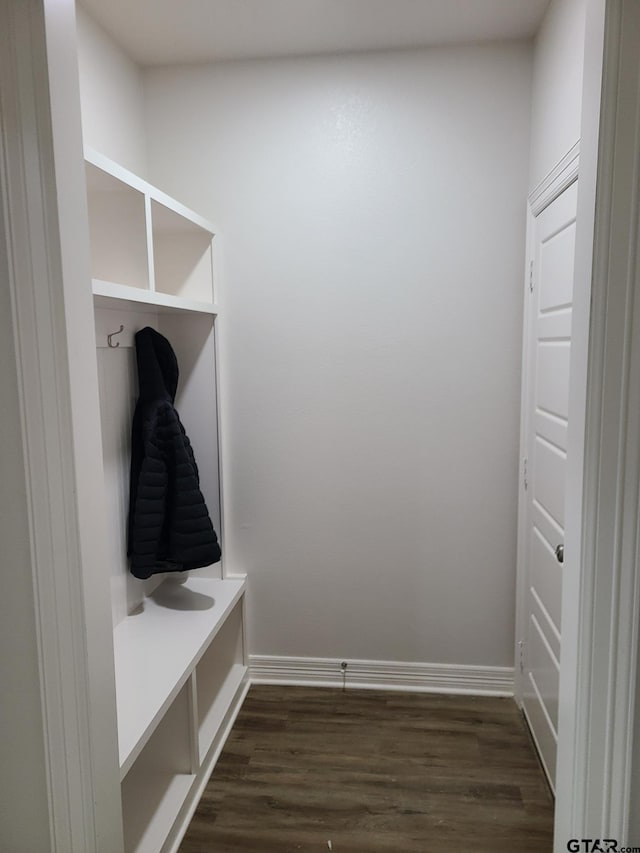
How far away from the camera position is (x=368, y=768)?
2232 mm

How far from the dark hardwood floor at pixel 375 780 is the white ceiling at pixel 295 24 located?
2.77 metres

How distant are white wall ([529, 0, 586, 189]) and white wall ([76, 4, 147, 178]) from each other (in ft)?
5.30

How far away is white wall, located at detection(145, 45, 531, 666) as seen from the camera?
2.46m

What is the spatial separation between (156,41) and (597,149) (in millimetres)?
1995

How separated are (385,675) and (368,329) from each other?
5.25 ft

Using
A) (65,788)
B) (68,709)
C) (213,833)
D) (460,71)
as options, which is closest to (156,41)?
(460,71)

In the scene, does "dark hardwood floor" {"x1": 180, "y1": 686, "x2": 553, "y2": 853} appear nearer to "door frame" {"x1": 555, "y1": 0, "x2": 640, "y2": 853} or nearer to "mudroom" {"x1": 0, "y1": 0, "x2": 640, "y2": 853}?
"mudroom" {"x1": 0, "y1": 0, "x2": 640, "y2": 853}

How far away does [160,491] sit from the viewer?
7.47 ft

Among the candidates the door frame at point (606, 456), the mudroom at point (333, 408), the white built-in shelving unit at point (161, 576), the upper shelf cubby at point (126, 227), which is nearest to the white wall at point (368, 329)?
the mudroom at point (333, 408)

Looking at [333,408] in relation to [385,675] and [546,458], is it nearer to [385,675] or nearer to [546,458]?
[546,458]

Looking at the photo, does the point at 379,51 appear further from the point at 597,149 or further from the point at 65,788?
the point at 65,788

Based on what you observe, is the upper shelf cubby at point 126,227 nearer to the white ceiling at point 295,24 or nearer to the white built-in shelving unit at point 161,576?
the white built-in shelving unit at point 161,576

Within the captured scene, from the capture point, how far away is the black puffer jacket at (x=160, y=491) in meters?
2.26

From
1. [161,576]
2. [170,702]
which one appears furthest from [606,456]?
[161,576]
